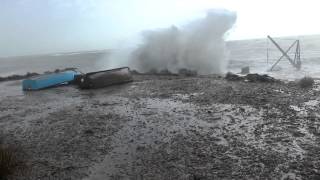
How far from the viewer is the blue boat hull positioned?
22.9 m

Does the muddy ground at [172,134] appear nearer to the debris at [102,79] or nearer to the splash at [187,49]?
the debris at [102,79]

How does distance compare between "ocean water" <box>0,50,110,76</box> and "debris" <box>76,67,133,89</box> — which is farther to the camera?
"ocean water" <box>0,50,110,76</box>

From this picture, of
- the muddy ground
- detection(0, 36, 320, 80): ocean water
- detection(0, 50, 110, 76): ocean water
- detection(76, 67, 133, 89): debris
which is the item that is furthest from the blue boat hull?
detection(0, 50, 110, 76): ocean water

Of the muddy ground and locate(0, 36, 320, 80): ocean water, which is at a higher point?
locate(0, 36, 320, 80): ocean water

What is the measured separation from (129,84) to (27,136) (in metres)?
11.4

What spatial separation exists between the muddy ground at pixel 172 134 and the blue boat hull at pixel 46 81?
173 inches

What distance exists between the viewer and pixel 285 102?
47.0ft

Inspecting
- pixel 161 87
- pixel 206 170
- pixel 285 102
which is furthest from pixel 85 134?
pixel 161 87

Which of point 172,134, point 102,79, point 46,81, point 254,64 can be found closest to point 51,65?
point 254,64

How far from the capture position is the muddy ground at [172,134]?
787 cm

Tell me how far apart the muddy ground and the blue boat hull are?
438 cm

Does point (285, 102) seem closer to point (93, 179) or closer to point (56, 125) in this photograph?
point (56, 125)

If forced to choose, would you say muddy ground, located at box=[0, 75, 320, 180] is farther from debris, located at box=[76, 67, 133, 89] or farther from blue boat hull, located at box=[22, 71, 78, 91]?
blue boat hull, located at box=[22, 71, 78, 91]

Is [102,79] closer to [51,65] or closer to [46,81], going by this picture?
[46,81]
